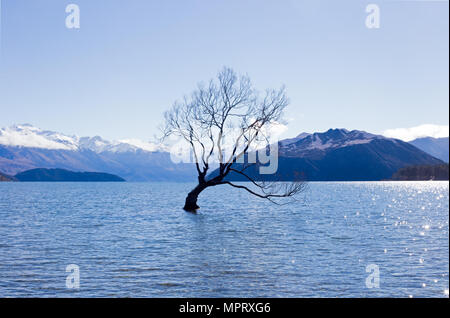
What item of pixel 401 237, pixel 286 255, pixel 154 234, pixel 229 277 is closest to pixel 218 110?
pixel 154 234

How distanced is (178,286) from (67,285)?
14.6 ft

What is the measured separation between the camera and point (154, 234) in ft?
109

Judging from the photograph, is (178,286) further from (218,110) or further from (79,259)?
(218,110)

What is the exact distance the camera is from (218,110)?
158 feet

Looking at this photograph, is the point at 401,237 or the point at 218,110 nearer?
the point at 401,237
